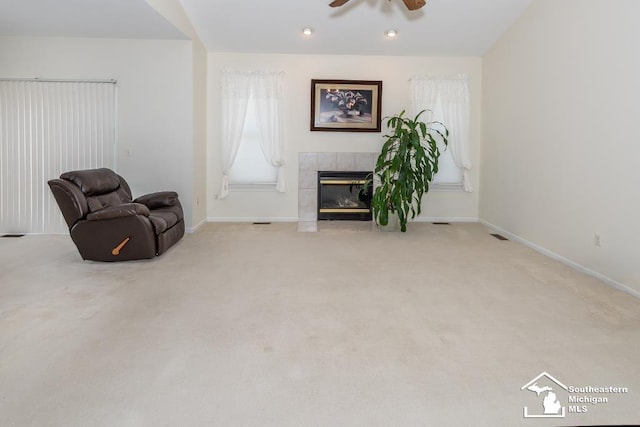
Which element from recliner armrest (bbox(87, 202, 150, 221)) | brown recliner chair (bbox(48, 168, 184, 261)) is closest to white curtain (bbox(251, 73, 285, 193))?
brown recliner chair (bbox(48, 168, 184, 261))

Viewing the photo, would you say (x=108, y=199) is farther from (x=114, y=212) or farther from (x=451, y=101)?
(x=451, y=101)

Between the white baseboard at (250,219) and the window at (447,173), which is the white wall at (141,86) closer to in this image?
the white baseboard at (250,219)

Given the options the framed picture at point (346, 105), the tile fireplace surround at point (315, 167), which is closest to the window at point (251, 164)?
the tile fireplace surround at point (315, 167)

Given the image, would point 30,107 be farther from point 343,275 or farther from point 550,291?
point 550,291

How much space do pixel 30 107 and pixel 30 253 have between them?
2152 mm

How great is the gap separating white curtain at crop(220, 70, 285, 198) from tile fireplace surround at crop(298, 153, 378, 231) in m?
0.49

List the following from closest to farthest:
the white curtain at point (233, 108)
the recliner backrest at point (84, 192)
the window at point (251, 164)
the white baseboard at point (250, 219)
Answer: the recliner backrest at point (84, 192) → the white curtain at point (233, 108) → the window at point (251, 164) → the white baseboard at point (250, 219)

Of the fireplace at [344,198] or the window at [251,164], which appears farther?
the fireplace at [344,198]

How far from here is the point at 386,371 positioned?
223 centimetres

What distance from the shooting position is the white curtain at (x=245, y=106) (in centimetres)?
680

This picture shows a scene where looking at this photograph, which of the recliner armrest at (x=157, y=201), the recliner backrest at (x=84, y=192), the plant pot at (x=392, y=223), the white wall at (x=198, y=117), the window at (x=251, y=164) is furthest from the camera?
the window at (x=251, y=164)

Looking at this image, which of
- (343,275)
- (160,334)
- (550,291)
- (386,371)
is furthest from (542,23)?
(160,334)

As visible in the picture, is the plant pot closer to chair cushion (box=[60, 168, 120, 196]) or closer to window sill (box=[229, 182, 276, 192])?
window sill (box=[229, 182, 276, 192])

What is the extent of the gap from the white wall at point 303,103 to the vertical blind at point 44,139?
1.55 meters
